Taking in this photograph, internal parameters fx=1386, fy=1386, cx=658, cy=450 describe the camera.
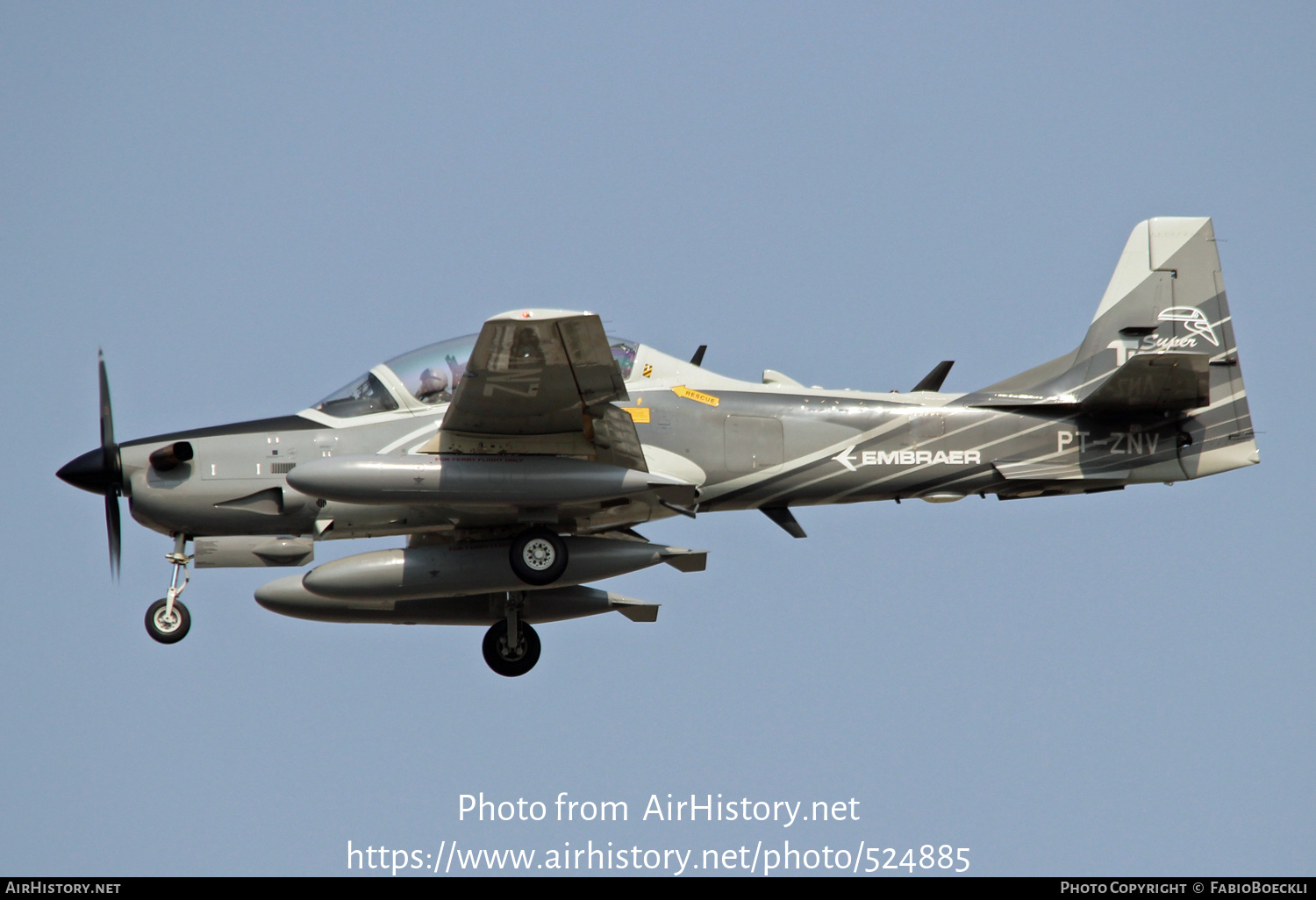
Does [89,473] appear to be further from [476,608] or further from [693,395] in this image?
[693,395]

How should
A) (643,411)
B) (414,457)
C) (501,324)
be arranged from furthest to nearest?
1. (643,411)
2. (414,457)
3. (501,324)

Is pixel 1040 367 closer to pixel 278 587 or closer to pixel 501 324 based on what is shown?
pixel 501 324

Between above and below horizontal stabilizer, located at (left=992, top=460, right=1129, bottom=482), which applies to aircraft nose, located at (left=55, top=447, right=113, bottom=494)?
above

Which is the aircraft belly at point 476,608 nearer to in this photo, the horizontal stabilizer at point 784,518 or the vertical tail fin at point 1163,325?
the horizontal stabilizer at point 784,518

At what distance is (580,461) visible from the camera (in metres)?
12.8

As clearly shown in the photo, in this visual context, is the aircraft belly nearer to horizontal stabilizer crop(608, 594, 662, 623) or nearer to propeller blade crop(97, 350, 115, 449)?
horizontal stabilizer crop(608, 594, 662, 623)

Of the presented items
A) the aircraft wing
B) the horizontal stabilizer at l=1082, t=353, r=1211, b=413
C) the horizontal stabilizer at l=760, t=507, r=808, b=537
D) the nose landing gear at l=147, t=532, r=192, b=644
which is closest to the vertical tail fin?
the horizontal stabilizer at l=1082, t=353, r=1211, b=413

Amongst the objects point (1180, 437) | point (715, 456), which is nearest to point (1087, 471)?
point (1180, 437)

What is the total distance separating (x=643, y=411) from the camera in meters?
13.6

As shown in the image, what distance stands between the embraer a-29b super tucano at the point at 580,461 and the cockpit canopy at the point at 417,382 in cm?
2

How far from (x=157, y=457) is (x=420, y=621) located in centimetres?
334

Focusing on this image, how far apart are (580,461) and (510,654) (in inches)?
121

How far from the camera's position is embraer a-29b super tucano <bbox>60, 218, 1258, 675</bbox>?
1267 centimetres

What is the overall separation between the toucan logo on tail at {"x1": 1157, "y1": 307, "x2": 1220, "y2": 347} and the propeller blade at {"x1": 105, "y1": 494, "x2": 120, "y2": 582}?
36.6 feet
